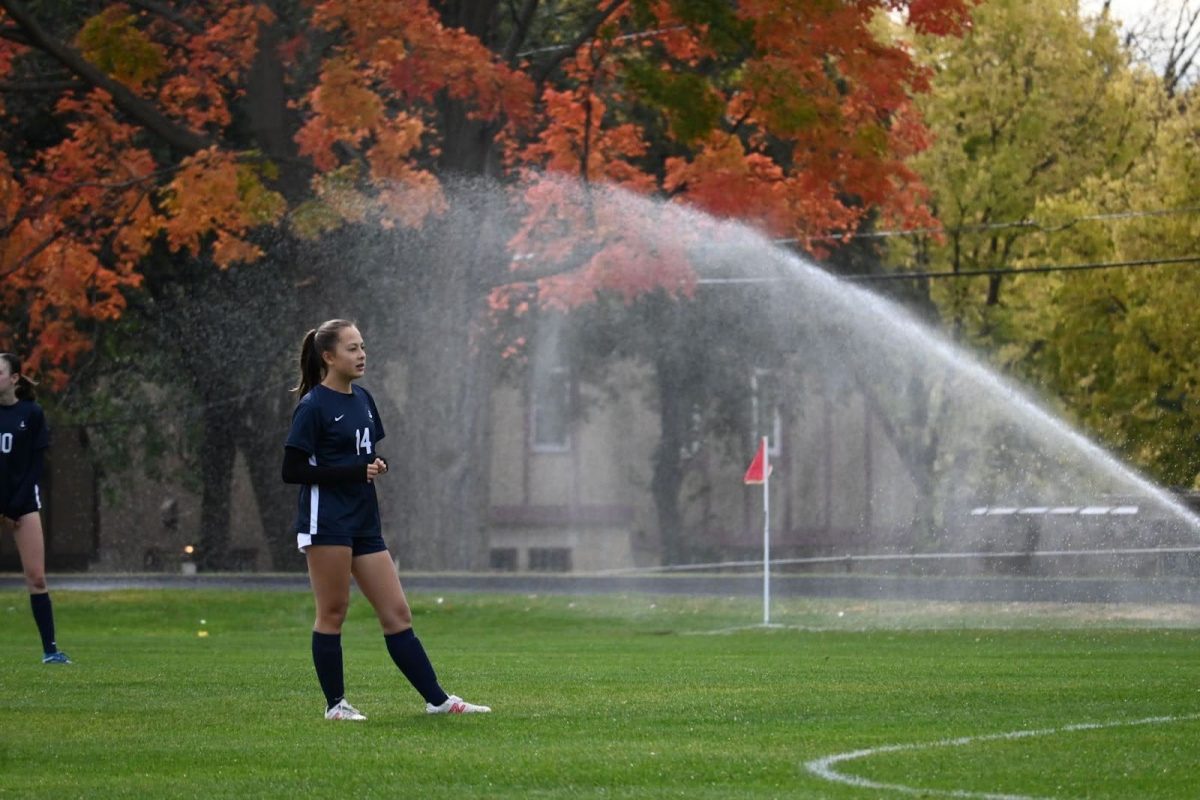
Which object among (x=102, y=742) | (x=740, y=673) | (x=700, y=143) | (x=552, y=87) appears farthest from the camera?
(x=552, y=87)

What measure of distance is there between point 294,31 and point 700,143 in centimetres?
512

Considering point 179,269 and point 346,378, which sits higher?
point 179,269

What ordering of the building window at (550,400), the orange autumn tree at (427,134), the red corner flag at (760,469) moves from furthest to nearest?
Answer: 1. the building window at (550,400)
2. the orange autumn tree at (427,134)
3. the red corner flag at (760,469)

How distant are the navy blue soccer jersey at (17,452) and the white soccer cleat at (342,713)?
513cm

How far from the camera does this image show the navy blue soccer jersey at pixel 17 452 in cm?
1423

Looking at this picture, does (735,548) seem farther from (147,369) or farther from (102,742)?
(102,742)

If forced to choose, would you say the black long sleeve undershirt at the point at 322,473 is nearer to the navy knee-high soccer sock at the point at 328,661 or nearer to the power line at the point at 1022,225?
the navy knee-high soccer sock at the point at 328,661

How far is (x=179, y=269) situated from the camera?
32.3 metres

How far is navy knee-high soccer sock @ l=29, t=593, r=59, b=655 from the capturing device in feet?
47.9

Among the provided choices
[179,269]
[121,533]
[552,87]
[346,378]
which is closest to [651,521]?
[121,533]

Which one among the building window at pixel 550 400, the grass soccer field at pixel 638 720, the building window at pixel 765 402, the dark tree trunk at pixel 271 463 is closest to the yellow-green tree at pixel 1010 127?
the building window at pixel 765 402

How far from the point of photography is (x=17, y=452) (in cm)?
1426

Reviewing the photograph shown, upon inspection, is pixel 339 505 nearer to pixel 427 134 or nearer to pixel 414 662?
pixel 414 662

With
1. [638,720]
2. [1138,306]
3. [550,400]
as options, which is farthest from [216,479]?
[638,720]
